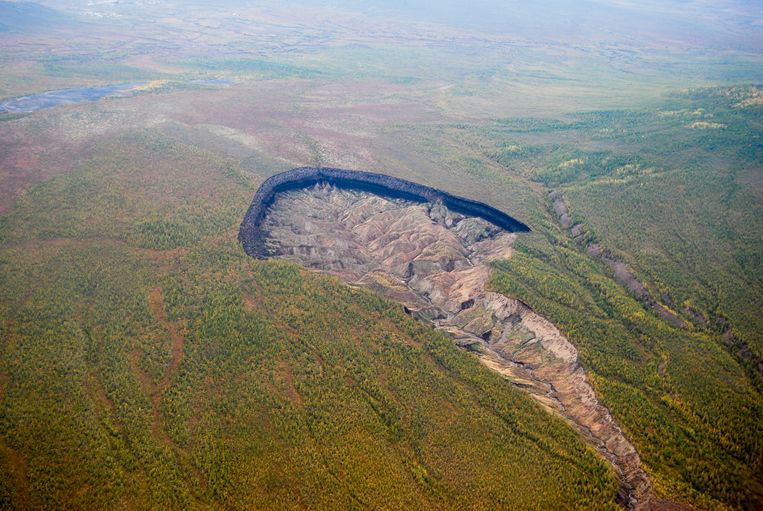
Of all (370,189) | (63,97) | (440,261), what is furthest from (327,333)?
(63,97)

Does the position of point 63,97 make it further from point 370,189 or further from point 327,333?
point 327,333

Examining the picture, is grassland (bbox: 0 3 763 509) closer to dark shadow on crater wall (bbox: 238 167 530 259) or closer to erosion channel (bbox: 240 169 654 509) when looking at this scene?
erosion channel (bbox: 240 169 654 509)

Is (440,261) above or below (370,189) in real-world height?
below

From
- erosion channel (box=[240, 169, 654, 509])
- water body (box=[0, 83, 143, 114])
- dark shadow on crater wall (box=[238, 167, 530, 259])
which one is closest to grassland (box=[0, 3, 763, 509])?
erosion channel (box=[240, 169, 654, 509])

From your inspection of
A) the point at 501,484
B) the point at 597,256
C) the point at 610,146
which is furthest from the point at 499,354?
the point at 610,146

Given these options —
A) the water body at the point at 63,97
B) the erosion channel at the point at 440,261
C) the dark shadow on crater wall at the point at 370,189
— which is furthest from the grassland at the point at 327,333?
the water body at the point at 63,97

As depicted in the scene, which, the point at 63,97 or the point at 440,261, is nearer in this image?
the point at 440,261

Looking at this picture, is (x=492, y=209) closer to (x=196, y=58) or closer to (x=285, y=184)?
(x=285, y=184)
